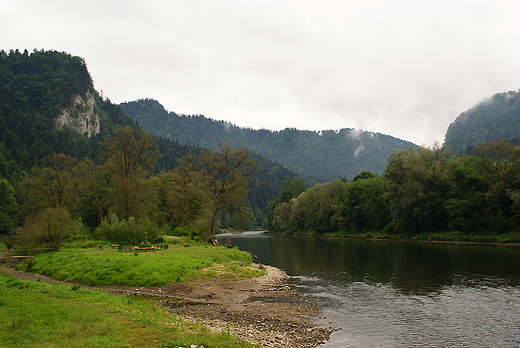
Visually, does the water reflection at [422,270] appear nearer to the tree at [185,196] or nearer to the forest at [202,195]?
the forest at [202,195]

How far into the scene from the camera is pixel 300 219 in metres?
129

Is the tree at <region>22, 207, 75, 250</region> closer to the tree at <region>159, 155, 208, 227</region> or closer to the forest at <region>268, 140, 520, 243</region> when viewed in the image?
the tree at <region>159, 155, 208, 227</region>

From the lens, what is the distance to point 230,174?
199 feet

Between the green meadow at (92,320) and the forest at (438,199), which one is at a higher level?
the forest at (438,199)

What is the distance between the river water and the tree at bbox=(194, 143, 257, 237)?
816 inches

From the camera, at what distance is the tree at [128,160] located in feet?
200

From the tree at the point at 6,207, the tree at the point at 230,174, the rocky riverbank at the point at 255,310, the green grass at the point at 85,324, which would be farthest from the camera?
the tree at the point at 6,207

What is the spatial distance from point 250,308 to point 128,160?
1951 inches

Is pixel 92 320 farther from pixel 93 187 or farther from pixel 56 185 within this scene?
pixel 93 187

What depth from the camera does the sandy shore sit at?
15.9m

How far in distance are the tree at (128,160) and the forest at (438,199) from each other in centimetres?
5675

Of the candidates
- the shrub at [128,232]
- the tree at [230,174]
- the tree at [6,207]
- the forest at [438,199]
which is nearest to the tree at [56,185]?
the tree at [6,207]

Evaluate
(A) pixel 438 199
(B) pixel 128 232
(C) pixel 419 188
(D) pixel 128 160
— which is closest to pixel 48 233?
(B) pixel 128 232

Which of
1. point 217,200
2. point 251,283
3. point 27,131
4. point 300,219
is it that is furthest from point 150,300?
point 27,131
